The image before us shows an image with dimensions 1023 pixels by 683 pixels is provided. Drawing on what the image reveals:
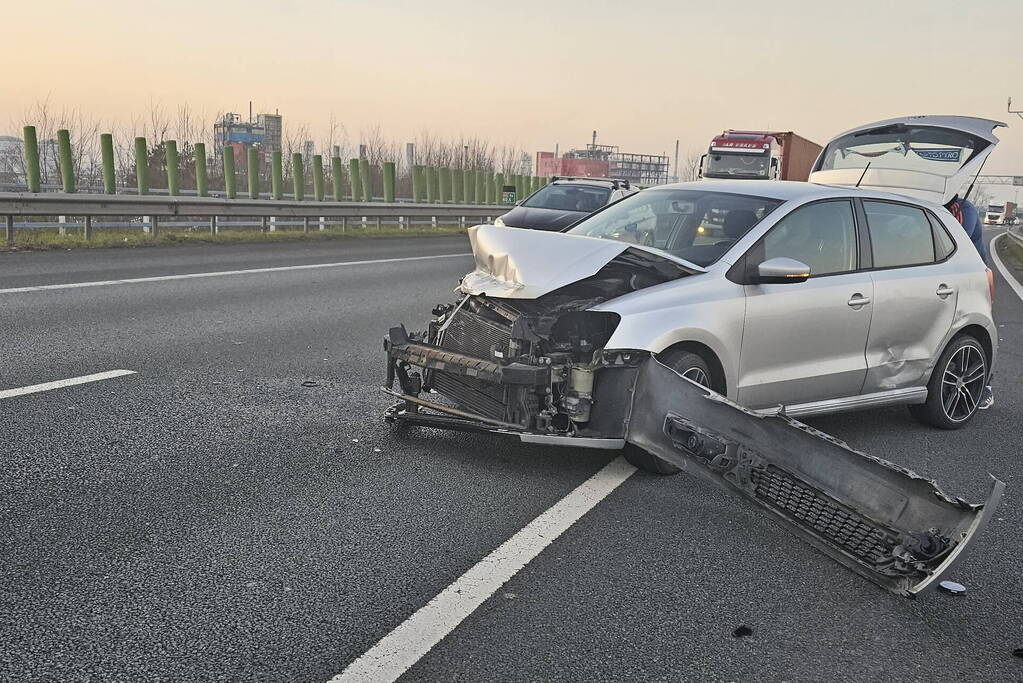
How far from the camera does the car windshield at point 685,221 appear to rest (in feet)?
19.1

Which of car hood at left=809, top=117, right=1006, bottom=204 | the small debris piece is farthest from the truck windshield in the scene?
the small debris piece

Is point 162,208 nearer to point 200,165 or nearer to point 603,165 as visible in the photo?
point 200,165

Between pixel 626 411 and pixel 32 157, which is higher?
pixel 32 157

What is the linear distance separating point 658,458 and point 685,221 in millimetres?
1881

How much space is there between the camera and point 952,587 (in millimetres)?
3879

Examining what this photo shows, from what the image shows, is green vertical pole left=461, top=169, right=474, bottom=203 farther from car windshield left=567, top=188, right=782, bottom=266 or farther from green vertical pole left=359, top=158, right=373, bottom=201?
car windshield left=567, top=188, right=782, bottom=266

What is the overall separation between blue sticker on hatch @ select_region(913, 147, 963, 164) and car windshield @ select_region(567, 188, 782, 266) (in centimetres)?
433

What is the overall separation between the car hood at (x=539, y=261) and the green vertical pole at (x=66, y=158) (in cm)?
1549

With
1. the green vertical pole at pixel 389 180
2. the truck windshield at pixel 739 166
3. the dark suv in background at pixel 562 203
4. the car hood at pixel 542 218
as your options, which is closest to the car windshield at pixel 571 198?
the dark suv in background at pixel 562 203

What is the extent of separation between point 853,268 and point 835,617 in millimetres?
3106

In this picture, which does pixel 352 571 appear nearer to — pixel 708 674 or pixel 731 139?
pixel 708 674

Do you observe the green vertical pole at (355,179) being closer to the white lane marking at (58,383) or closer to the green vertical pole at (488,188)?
the green vertical pole at (488,188)

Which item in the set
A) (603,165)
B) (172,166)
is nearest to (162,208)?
(172,166)

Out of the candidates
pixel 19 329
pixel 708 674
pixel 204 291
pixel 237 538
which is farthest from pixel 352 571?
pixel 204 291
